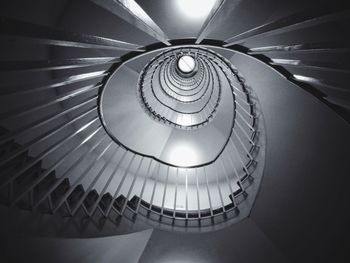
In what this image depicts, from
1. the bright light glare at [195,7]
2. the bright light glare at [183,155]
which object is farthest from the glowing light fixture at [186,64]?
the bright light glare at [195,7]

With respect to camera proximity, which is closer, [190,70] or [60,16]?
[60,16]

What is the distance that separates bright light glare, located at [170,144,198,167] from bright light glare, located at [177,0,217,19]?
518 centimetres

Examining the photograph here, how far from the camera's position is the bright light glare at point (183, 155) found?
8.31m

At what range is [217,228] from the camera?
3.79m

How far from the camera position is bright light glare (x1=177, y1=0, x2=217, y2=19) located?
11.9 ft

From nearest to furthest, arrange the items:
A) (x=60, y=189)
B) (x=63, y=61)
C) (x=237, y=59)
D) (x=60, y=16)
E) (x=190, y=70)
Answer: (x=63, y=61) → (x=60, y=189) → (x=60, y=16) → (x=237, y=59) → (x=190, y=70)

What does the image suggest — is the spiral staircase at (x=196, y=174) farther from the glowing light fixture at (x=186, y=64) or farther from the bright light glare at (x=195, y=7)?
the glowing light fixture at (x=186, y=64)

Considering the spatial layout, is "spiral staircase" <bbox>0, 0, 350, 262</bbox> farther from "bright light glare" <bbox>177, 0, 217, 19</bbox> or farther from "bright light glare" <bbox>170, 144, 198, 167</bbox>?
"bright light glare" <bbox>170, 144, 198, 167</bbox>

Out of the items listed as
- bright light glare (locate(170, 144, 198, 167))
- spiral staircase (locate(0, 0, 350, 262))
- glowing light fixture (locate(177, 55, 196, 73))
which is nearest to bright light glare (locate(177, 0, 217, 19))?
spiral staircase (locate(0, 0, 350, 262))

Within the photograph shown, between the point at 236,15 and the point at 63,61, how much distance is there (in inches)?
115

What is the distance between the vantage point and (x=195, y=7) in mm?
3703

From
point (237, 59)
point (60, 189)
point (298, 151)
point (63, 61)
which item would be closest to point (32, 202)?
point (60, 189)

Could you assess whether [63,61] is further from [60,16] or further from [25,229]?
[60,16]

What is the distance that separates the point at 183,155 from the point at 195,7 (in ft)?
17.9
